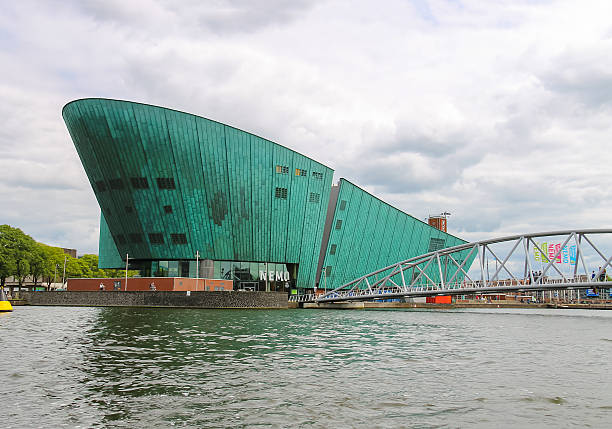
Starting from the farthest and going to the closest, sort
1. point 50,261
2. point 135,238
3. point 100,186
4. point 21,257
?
point 50,261 → point 21,257 → point 135,238 → point 100,186

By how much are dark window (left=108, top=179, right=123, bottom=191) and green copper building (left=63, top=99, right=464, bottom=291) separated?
0.64 feet

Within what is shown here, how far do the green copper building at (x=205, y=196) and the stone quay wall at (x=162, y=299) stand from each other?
9.17 metres

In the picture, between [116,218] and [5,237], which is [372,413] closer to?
[116,218]

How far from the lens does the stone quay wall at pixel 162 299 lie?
6066 cm

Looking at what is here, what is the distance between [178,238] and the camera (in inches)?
3012

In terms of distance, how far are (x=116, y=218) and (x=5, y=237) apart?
82.0 feet

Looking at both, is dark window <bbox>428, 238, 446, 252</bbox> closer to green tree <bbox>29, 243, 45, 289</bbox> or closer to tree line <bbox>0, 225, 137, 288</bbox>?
tree line <bbox>0, 225, 137, 288</bbox>

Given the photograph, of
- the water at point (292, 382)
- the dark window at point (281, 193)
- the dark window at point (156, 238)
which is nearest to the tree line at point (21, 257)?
the dark window at point (156, 238)

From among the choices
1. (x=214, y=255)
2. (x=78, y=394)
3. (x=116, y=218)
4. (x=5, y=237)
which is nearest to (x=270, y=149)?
(x=214, y=255)

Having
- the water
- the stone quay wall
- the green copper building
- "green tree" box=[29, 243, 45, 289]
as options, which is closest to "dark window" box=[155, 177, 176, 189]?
the green copper building

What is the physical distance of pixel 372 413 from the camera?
42.6 feet

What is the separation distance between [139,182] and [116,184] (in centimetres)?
386

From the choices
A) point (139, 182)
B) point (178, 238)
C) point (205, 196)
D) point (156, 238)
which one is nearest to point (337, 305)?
point (178, 238)

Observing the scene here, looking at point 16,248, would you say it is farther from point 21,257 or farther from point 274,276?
point 274,276
